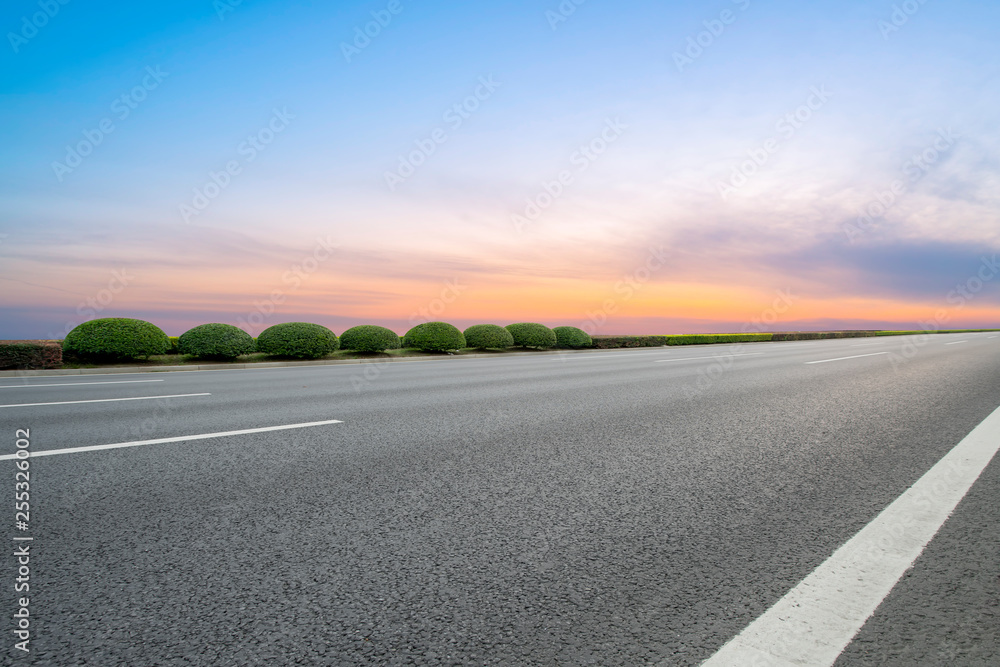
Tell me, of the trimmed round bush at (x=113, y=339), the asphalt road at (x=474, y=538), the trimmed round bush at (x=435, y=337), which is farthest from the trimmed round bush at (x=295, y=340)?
the asphalt road at (x=474, y=538)

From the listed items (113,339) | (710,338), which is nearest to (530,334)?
(113,339)

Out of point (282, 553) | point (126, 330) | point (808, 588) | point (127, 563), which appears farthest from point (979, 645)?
point (126, 330)

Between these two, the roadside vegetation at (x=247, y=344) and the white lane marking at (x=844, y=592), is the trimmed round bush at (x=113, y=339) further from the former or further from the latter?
the white lane marking at (x=844, y=592)

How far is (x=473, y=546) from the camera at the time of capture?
8.96 ft

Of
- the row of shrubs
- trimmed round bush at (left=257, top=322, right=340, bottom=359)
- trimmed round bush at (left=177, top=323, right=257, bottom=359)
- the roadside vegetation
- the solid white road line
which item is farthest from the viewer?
trimmed round bush at (left=257, top=322, right=340, bottom=359)

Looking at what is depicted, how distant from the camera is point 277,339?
19734 millimetres

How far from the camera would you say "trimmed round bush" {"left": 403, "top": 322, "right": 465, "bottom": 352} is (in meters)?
23.6

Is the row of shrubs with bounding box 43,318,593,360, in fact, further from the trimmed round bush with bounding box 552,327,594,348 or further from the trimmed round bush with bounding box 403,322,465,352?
the trimmed round bush with bounding box 552,327,594,348

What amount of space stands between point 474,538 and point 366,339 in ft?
64.7

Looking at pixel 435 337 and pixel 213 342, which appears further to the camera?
pixel 435 337

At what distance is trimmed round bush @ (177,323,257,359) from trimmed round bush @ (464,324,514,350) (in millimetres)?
9899

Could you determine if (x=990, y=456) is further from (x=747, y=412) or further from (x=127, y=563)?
(x=127, y=563)

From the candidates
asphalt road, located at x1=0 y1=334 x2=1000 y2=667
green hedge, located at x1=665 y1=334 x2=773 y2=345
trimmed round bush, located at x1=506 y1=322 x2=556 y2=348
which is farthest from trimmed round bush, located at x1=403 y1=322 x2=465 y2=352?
asphalt road, located at x1=0 y1=334 x2=1000 y2=667

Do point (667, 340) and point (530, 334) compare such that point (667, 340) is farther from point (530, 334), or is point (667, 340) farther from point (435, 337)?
point (435, 337)
